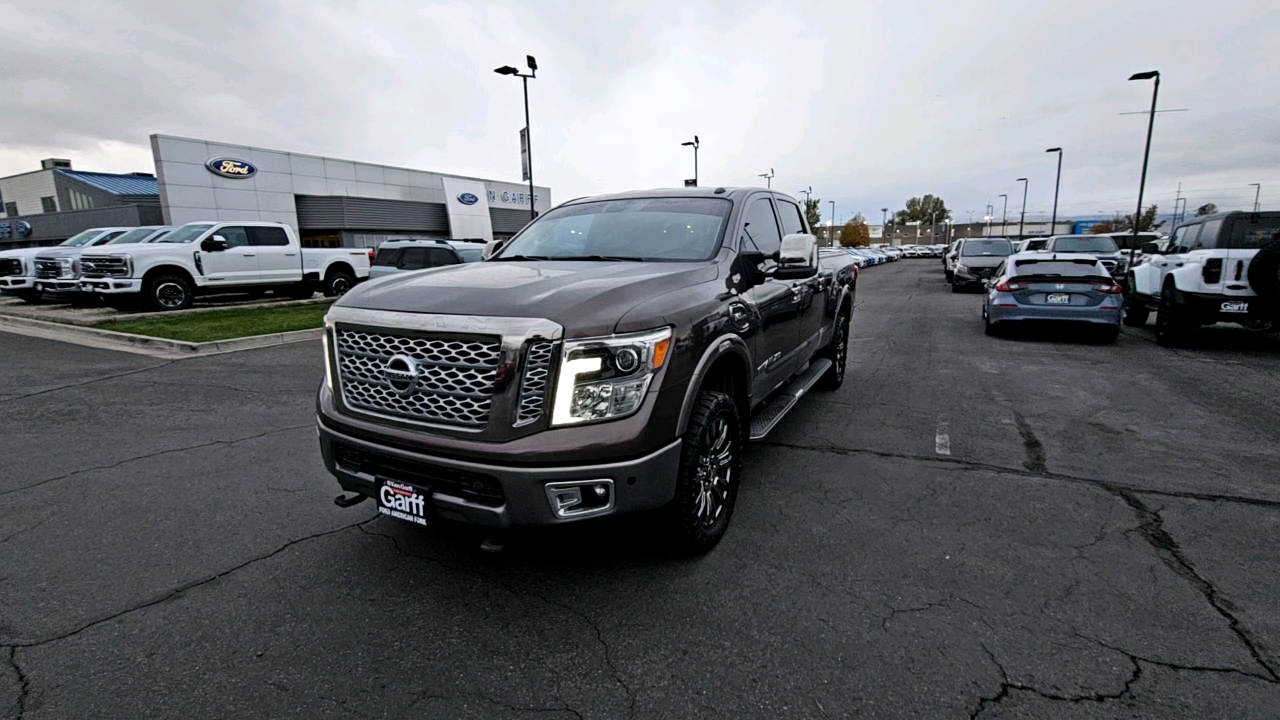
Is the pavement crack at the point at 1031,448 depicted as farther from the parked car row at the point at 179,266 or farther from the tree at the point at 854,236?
the tree at the point at 854,236

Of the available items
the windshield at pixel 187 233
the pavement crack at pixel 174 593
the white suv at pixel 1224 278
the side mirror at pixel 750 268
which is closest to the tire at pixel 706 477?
the side mirror at pixel 750 268

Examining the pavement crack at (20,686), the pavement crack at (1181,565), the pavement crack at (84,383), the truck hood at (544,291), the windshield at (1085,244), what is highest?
the truck hood at (544,291)

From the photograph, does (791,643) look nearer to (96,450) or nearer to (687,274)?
(687,274)

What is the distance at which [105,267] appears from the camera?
41.9 feet

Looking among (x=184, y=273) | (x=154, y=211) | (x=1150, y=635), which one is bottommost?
(x=1150, y=635)

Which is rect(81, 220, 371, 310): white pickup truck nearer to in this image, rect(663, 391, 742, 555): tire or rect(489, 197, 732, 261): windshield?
rect(489, 197, 732, 261): windshield

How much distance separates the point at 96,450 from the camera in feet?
16.1

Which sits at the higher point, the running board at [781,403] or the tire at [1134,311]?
the running board at [781,403]

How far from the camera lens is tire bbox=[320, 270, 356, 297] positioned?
17328 millimetres

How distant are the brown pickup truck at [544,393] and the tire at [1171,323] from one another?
8123mm

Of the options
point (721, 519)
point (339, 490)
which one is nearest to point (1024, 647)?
point (721, 519)

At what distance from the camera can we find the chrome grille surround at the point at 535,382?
99.9 inches

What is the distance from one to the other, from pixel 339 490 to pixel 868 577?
3.20 metres

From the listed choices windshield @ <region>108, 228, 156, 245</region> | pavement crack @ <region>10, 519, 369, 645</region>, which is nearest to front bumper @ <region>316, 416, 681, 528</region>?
pavement crack @ <region>10, 519, 369, 645</region>
